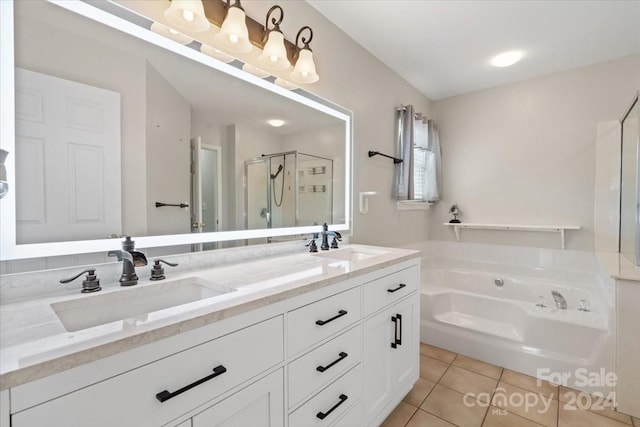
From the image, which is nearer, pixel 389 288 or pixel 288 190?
pixel 389 288

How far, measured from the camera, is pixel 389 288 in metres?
1.45

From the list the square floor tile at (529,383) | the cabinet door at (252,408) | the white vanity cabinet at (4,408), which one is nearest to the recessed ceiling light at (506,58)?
the square floor tile at (529,383)

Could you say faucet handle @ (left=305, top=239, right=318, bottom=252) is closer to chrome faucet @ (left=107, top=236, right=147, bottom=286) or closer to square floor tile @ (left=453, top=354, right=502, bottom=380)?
chrome faucet @ (left=107, top=236, right=147, bottom=286)

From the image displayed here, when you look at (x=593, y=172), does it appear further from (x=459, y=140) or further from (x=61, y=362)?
(x=61, y=362)

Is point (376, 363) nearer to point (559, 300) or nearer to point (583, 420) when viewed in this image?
point (583, 420)

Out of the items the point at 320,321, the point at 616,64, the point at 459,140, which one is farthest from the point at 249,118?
the point at 616,64

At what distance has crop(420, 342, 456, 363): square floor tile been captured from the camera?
219 centimetres

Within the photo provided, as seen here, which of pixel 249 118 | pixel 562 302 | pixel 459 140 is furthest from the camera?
pixel 459 140

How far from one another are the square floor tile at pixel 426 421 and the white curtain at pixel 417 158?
5.37ft

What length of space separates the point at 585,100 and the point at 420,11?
1.89 meters

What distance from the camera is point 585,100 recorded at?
100 inches

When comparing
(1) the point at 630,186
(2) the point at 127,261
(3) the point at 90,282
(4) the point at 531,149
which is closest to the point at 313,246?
(2) the point at 127,261

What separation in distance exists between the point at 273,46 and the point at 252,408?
1.55 m

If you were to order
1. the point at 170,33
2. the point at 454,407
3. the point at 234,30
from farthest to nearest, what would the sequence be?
the point at 454,407
the point at 234,30
the point at 170,33
